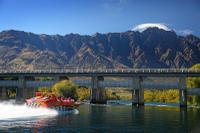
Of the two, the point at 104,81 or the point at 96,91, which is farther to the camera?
the point at 104,81

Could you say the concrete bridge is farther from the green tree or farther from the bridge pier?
the green tree

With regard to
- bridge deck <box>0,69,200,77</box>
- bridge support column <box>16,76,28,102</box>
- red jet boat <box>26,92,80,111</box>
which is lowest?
red jet boat <box>26,92,80,111</box>

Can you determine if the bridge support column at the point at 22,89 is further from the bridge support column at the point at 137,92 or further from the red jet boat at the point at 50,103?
the red jet boat at the point at 50,103

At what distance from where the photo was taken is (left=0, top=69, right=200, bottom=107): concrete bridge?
465 feet

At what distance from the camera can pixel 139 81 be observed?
493ft

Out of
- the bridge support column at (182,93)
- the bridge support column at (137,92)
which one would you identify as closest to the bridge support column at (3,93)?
the bridge support column at (137,92)

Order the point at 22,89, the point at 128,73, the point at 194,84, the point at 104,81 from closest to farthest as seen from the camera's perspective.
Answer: the point at 194,84
the point at 128,73
the point at 104,81
the point at 22,89

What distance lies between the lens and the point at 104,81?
525ft

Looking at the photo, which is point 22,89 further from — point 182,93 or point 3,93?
point 182,93

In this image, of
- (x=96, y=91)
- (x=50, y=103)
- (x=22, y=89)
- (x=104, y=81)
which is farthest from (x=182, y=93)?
(x=22, y=89)

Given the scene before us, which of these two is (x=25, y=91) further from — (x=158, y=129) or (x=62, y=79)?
(x=158, y=129)

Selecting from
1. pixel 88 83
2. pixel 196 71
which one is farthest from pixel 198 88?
pixel 88 83

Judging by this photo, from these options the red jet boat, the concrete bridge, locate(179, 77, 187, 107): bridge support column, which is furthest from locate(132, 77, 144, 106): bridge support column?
the red jet boat

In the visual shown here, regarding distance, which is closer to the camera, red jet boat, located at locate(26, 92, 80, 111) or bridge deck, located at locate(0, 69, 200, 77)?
red jet boat, located at locate(26, 92, 80, 111)
